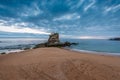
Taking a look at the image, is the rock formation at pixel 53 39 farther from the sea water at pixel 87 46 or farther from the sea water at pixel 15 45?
the sea water at pixel 87 46

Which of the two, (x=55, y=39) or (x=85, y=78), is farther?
(x=55, y=39)

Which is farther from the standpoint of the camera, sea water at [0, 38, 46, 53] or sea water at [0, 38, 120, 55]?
sea water at [0, 38, 46, 53]

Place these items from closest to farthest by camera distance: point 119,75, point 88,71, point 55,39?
1. point 119,75
2. point 88,71
3. point 55,39

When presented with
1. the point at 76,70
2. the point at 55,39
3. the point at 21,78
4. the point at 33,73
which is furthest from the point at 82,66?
the point at 55,39

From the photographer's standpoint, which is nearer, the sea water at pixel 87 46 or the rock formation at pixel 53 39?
the sea water at pixel 87 46

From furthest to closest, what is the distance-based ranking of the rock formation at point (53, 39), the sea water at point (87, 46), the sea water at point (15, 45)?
the rock formation at point (53, 39), the sea water at point (15, 45), the sea water at point (87, 46)

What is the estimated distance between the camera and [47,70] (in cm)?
817

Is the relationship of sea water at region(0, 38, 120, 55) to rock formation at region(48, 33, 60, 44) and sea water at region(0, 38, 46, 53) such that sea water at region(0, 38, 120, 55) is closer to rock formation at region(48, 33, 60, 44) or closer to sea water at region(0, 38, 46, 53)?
sea water at region(0, 38, 46, 53)

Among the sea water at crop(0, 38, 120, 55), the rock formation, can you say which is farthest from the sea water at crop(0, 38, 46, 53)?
the rock formation

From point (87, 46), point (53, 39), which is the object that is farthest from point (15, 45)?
point (87, 46)

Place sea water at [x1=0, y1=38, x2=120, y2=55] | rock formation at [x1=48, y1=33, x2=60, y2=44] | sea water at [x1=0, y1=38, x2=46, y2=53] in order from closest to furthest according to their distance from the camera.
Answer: sea water at [x1=0, y1=38, x2=120, y2=55] → sea water at [x1=0, y1=38, x2=46, y2=53] → rock formation at [x1=48, y1=33, x2=60, y2=44]

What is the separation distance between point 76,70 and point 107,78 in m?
1.92

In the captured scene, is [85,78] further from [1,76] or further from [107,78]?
[1,76]

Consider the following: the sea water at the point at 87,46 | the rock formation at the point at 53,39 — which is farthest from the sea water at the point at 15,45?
the rock formation at the point at 53,39
